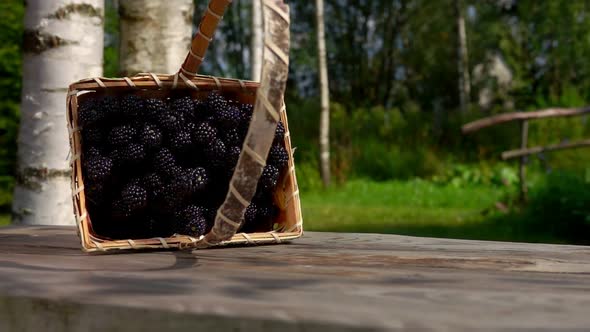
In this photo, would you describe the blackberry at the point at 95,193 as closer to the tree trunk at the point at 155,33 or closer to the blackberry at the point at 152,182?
the blackberry at the point at 152,182

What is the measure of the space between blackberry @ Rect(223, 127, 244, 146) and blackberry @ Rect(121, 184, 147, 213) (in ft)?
0.68

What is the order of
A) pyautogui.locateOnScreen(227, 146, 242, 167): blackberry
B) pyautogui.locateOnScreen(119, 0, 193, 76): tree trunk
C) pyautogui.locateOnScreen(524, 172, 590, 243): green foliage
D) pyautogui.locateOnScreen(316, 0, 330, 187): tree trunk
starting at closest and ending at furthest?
pyautogui.locateOnScreen(227, 146, 242, 167): blackberry < pyautogui.locateOnScreen(119, 0, 193, 76): tree trunk < pyautogui.locateOnScreen(524, 172, 590, 243): green foliage < pyautogui.locateOnScreen(316, 0, 330, 187): tree trunk

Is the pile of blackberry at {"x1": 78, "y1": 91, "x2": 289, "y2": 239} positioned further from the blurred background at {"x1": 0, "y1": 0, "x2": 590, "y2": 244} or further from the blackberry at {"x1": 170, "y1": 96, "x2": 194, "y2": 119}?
the blurred background at {"x1": 0, "y1": 0, "x2": 590, "y2": 244}

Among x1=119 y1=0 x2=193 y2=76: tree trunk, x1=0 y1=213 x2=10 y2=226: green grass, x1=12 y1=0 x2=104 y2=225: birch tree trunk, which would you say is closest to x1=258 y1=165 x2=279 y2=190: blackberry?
x1=12 y1=0 x2=104 y2=225: birch tree trunk

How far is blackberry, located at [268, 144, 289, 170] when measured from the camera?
1643mm

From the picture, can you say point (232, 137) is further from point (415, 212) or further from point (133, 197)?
point (415, 212)

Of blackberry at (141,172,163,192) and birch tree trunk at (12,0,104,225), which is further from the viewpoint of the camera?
birch tree trunk at (12,0,104,225)

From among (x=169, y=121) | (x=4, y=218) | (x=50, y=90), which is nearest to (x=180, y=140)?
(x=169, y=121)

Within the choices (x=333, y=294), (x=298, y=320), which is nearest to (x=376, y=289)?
(x=333, y=294)

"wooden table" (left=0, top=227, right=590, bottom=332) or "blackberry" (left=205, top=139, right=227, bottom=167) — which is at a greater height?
"blackberry" (left=205, top=139, right=227, bottom=167)

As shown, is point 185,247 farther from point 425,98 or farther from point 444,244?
point 425,98

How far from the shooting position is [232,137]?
1.61m

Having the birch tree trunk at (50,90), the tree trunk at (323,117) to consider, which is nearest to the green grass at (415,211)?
the tree trunk at (323,117)

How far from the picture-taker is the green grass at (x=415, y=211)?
20.1ft
